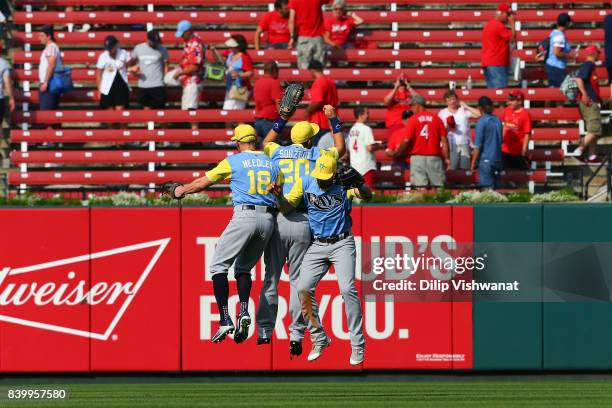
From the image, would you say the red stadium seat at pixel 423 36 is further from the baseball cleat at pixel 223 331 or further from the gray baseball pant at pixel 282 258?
the baseball cleat at pixel 223 331

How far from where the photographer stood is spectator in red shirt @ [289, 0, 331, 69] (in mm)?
21891

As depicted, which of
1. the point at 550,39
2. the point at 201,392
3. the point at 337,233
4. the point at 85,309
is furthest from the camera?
the point at 550,39

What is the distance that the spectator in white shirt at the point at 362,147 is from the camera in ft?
65.4

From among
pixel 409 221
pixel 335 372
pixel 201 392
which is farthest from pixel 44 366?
pixel 409 221

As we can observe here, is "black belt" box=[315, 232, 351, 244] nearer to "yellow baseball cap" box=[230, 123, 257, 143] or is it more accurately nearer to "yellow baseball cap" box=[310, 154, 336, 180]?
"yellow baseball cap" box=[310, 154, 336, 180]

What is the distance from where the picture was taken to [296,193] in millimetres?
14391

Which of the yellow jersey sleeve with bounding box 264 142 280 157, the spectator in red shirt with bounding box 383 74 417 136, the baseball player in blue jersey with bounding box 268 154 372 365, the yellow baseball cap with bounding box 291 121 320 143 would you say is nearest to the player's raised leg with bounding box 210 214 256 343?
the baseball player in blue jersey with bounding box 268 154 372 365

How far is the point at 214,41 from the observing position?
77.9ft

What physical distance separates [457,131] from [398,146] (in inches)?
45.0

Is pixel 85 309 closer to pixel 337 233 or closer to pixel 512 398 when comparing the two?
pixel 337 233

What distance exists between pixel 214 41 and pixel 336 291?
7334 mm

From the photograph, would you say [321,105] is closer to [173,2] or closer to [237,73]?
[237,73]

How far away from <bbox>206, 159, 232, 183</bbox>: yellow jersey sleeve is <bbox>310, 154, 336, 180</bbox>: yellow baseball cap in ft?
3.13

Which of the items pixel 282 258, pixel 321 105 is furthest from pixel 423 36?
pixel 282 258
